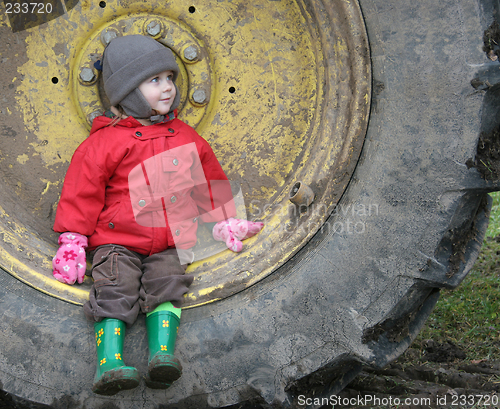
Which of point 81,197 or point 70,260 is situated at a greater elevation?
point 81,197

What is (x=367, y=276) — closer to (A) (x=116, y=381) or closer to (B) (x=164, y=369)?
(B) (x=164, y=369)

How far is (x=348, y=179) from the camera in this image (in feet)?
4.54

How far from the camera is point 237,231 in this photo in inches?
62.0

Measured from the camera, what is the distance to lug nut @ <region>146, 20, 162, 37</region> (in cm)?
165

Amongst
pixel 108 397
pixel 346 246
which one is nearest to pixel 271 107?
pixel 346 246

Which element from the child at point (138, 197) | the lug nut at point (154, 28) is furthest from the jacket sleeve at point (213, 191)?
the lug nut at point (154, 28)

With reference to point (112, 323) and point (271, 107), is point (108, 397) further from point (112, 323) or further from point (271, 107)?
point (271, 107)

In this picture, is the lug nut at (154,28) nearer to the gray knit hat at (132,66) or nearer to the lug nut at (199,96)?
the gray knit hat at (132,66)

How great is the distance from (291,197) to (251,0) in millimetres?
727

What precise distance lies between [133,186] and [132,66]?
1.26 feet

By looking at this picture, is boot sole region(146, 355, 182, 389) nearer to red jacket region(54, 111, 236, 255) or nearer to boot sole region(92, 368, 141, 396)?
boot sole region(92, 368, 141, 396)

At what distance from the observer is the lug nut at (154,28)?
165 centimetres

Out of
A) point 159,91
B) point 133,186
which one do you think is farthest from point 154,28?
point 133,186

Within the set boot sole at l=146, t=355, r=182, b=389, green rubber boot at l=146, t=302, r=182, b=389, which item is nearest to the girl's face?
green rubber boot at l=146, t=302, r=182, b=389
